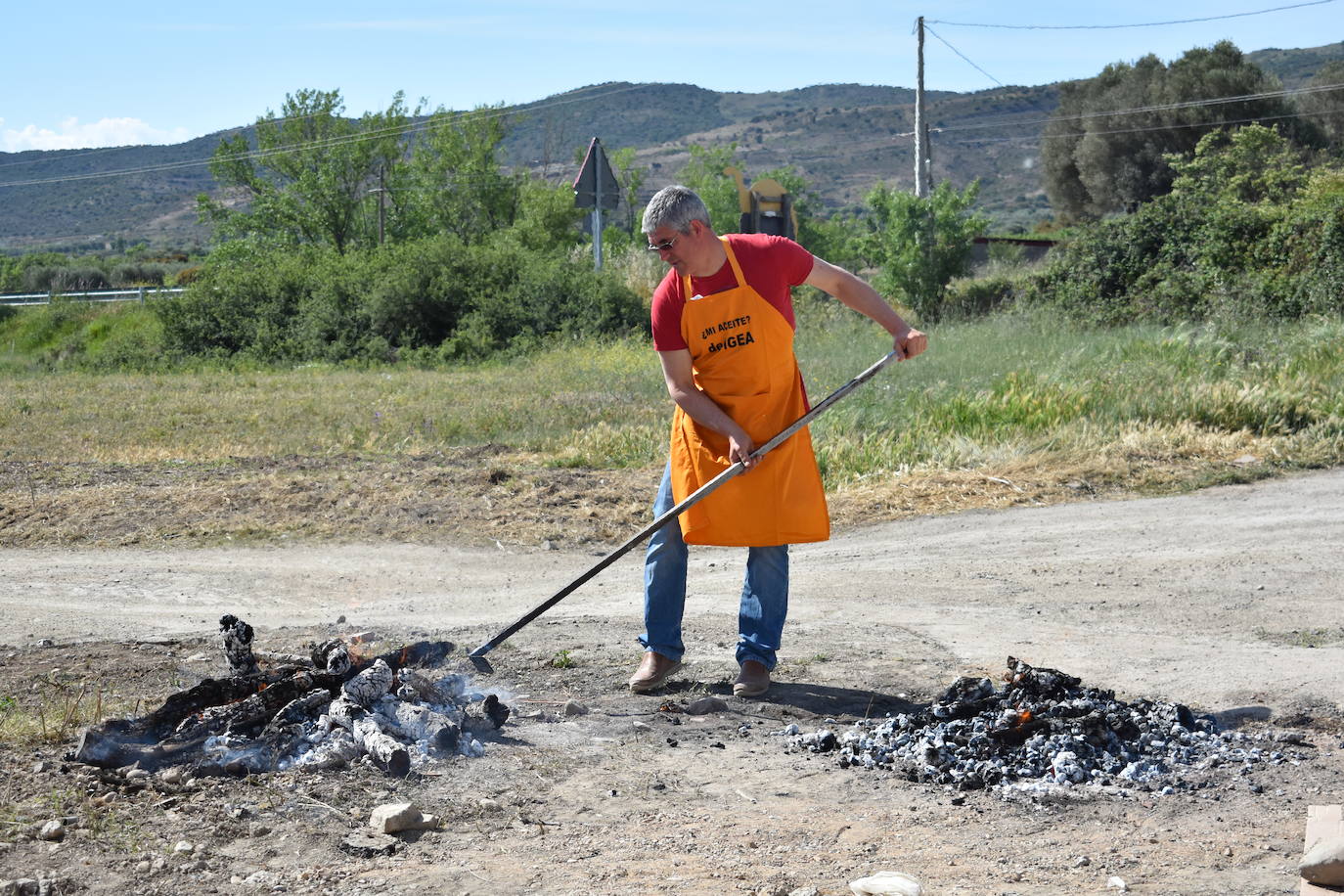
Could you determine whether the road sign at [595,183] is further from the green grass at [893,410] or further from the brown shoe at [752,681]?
the brown shoe at [752,681]

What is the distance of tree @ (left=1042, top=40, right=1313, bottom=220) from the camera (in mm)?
54812

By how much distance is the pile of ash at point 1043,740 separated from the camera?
4.15 meters

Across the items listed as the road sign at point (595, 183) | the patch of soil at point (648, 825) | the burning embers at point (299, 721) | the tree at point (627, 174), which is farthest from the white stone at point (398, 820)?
the tree at point (627, 174)

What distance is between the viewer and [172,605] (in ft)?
23.7

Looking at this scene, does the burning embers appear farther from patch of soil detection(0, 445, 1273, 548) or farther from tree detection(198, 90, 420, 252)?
tree detection(198, 90, 420, 252)

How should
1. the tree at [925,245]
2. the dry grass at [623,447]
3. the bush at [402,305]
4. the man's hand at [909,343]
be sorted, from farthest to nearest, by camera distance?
the tree at [925,245] → the bush at [402,305] → the dry grass at [623,447] → the man's hand at [909,343]

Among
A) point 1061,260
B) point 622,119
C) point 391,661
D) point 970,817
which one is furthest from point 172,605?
point 622,119

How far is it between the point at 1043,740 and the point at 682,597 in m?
1.56

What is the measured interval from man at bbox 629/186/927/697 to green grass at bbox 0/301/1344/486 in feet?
17.8

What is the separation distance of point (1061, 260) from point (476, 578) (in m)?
20.0

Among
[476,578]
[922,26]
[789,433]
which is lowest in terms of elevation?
[476,578]

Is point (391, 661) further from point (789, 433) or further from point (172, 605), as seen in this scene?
point (172, 605)

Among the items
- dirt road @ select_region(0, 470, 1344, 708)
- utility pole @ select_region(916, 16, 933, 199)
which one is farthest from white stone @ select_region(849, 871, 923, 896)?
utility pole @ select_region(916, 16, 933, 199)

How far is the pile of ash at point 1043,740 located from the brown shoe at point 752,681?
1.25 feet
